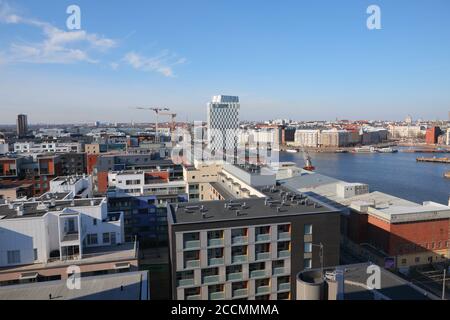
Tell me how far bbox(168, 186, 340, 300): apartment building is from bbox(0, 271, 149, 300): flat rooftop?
1.28 meters

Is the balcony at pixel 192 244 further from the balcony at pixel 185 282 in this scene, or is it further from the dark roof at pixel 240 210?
the balcony at pixel 185 282

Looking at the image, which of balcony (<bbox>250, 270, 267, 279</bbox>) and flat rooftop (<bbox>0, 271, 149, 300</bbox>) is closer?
flat rooftop (<bbox>0, 271, 149, 300</bbox>)

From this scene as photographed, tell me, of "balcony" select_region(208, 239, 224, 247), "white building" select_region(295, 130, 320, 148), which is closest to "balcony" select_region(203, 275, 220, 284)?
"balcony" select_region(208, 239, 224, 247)

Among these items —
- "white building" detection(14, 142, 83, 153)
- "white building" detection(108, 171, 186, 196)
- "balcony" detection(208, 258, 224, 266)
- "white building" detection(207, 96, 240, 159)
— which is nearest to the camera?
"balcony" detection(208, 258, 224, 266)

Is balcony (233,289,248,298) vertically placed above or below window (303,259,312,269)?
below

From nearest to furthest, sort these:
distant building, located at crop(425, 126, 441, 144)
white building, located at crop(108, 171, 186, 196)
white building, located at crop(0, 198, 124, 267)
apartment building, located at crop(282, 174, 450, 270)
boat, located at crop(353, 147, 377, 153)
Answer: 1. white building, located at crop(0, 198, 124, 267)
2. apartment building, located at crop(282, 174, 450, 270)
3. white building, located at crop(108, 171, 186, 196)
4. boat, located at crop(353, 147, 377, 153)
5. distant building, located at crop(425, 126, 441, 144)

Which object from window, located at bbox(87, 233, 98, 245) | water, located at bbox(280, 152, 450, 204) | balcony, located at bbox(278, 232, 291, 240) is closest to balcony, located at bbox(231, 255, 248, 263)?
balcony, located at bbox(278, 232, 291, 240)

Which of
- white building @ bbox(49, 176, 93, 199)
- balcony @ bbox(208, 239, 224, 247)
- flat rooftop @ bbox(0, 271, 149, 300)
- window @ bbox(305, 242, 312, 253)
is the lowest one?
window @ bbox(305, 242, 312, 253)

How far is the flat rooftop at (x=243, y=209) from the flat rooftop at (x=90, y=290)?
1.38 m

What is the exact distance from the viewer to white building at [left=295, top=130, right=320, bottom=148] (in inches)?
1512

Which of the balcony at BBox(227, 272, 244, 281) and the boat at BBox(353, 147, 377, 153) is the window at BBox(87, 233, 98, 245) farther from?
the boat at BBox(353, 147, 377, 153)

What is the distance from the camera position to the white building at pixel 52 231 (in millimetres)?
4070

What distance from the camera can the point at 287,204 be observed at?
4898 mm
